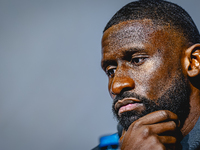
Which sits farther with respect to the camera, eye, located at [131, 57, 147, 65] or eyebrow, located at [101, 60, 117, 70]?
eyebrow, located at [101, 60, 117, 70]

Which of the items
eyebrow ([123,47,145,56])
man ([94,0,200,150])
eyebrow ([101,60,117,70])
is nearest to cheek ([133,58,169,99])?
man ([94,0,200,150])

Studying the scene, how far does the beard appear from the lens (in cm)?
142

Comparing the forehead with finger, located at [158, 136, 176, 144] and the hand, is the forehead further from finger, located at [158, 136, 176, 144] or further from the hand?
finger, located at [158, 136, 176, 144]

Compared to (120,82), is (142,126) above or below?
below

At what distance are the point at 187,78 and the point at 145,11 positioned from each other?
0.56 metres

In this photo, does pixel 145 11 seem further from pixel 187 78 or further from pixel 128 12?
pixel 187 78

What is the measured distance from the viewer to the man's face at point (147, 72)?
56.7 inches

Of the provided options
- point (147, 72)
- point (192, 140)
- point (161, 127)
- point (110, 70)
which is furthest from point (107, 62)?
point (192, 140)

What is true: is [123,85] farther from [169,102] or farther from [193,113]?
[193,113]

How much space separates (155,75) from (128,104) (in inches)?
9.7

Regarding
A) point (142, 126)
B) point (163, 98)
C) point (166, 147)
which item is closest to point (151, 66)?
point (163, 98)

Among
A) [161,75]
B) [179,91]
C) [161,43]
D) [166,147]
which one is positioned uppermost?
[161,43]

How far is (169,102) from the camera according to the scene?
1.45 meters

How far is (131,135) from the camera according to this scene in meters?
1.30
